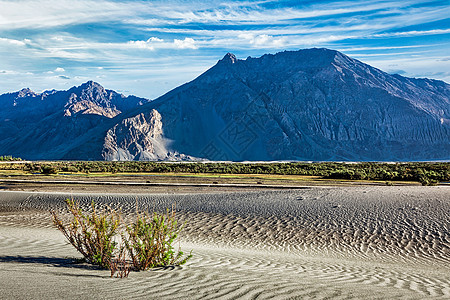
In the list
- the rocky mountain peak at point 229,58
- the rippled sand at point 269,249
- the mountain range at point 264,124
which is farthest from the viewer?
the rocky mountain peak at point 229,58

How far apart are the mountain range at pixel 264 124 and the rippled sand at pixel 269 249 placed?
10678 cm

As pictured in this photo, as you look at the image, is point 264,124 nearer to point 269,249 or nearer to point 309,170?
point 309,170

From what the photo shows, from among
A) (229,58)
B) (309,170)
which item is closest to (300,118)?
(229,58)

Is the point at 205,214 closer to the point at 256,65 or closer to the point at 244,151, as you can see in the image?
the point at 244,151

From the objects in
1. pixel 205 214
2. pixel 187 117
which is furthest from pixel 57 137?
pixel 205 214

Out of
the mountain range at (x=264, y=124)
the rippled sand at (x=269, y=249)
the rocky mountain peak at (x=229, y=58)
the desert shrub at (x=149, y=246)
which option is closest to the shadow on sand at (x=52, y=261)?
the rippled sand at (x=269, y=249)

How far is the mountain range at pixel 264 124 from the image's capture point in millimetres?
130500

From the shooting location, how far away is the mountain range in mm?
130500

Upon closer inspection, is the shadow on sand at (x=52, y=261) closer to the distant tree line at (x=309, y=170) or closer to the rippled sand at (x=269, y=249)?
the rippled sand at (x=269, y=249)

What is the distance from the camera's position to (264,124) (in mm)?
138875

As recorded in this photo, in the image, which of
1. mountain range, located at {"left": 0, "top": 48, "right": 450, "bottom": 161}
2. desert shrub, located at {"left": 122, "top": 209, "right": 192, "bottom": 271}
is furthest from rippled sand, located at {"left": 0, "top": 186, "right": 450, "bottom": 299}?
mountain range, located at {"left": 0, "top": 48, "right": 450, "bottom": 161}

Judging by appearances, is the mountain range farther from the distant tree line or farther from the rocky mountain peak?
the distant tree line

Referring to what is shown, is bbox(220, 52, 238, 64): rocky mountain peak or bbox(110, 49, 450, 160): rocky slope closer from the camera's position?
bbox(110, 49, 450, 160): rocky slope

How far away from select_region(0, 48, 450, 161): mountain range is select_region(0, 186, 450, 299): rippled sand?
350 ft
